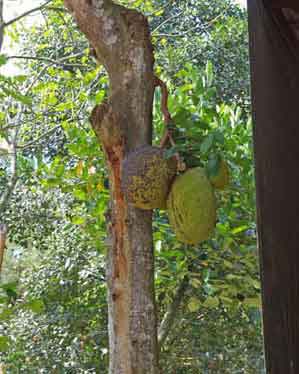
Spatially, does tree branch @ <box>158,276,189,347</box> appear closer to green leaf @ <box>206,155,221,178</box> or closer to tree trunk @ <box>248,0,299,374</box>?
green leaf @ <box>206,155,221,178</box>

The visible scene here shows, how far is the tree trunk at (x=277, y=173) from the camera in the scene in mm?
784

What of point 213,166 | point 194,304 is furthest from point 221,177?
point 194,304

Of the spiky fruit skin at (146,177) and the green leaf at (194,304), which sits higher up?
the spiky fruit skin at (146,177)

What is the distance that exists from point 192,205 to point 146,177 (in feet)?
0.35

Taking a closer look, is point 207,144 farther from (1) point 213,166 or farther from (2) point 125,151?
(2) point 125,151

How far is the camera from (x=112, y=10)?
1.44 m

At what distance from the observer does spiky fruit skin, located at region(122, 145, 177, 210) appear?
132cm

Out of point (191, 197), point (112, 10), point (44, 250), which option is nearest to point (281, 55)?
point (191, 197)

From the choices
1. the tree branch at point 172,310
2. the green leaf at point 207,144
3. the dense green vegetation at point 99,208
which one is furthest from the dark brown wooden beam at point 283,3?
the tree branch at point 172,310

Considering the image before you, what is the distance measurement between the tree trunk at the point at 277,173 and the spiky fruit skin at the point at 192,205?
1.62 ft

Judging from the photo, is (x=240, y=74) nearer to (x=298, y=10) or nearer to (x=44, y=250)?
(x=44, y=250)

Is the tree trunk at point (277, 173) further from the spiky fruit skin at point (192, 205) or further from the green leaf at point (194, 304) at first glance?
the green leaf at point (194, 304)

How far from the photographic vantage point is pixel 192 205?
1.37 metres

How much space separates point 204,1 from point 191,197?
3793 millimetres
